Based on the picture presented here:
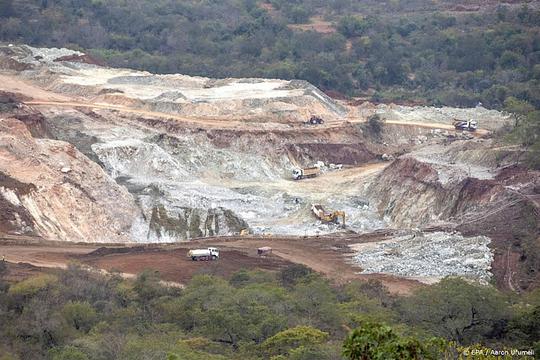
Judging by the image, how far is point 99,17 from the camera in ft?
420

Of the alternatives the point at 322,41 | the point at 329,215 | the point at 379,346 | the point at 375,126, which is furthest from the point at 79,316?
the point at 322,41

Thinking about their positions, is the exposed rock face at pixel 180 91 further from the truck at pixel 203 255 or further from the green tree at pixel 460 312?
the green tree at pixel 460 312

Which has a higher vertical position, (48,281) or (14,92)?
(14,92)

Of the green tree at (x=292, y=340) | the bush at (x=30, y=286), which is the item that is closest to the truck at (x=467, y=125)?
the bush at (x=30, y=286)

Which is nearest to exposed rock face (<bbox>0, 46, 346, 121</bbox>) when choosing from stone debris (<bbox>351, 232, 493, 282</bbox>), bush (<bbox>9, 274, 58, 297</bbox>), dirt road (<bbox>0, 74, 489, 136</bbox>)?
dirt road (<bbox>0, 74, 489, 136</bbox>)

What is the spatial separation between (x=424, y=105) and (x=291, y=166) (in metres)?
28.1

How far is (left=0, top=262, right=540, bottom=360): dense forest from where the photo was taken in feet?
97.7

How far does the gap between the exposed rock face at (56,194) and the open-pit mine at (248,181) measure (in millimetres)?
107

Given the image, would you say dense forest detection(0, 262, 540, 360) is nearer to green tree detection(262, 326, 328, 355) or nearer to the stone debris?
green tree detection(262, 326, 328, 355)

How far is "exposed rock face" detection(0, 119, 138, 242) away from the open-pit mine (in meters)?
0.11

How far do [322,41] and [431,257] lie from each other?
76.2 meters

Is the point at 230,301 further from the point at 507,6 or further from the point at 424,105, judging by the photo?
the point at 507,6

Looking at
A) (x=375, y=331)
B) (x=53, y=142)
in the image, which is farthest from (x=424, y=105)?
(x=375, y=331)

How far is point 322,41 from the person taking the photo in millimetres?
117875
